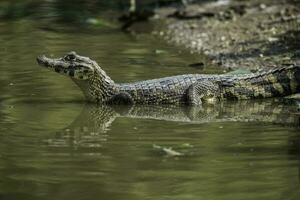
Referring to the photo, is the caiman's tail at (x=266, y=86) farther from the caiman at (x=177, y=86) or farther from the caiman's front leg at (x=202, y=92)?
the caiman's front leg at (x=202, y=92)

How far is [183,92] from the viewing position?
10945 mm

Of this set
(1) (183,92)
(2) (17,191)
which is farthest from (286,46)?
(2) (17,191)

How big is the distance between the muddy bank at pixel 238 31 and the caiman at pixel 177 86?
195 centimetres

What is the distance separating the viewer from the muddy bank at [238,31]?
14.4 meters

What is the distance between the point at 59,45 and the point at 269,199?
11001 millimetres

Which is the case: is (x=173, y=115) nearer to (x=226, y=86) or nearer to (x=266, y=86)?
(x=226, y=86)

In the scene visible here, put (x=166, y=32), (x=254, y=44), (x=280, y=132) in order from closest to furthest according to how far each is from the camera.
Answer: (x=280, y=132)
(x=254, y=44)
(x=166, y=32)

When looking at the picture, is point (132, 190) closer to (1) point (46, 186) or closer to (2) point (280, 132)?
(1) point (46, 186)

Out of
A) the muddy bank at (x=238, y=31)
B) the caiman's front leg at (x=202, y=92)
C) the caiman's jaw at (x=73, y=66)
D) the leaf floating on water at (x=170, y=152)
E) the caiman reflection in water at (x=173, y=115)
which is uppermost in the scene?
the muddy bank at (x=238, y=31)

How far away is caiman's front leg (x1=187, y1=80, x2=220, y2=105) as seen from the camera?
10.8 meters

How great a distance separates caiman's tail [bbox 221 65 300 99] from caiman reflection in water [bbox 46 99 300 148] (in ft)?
0.55

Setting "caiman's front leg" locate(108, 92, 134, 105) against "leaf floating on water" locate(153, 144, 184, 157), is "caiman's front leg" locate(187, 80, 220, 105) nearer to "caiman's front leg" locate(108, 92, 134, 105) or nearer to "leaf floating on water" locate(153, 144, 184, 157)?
"caiman's front leg" locate(108, 92, 134, 105)

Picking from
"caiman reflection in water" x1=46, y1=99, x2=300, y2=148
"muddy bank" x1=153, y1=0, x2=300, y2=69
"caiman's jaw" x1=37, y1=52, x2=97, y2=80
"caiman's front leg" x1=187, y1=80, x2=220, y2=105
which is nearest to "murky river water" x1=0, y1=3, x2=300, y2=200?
"caiman reflection in water" x1=46, y1=99, x2=300, y2=148

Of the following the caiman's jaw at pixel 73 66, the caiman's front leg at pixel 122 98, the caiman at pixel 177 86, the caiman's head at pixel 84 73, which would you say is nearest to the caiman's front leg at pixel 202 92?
the caiman at pixel 177 86
